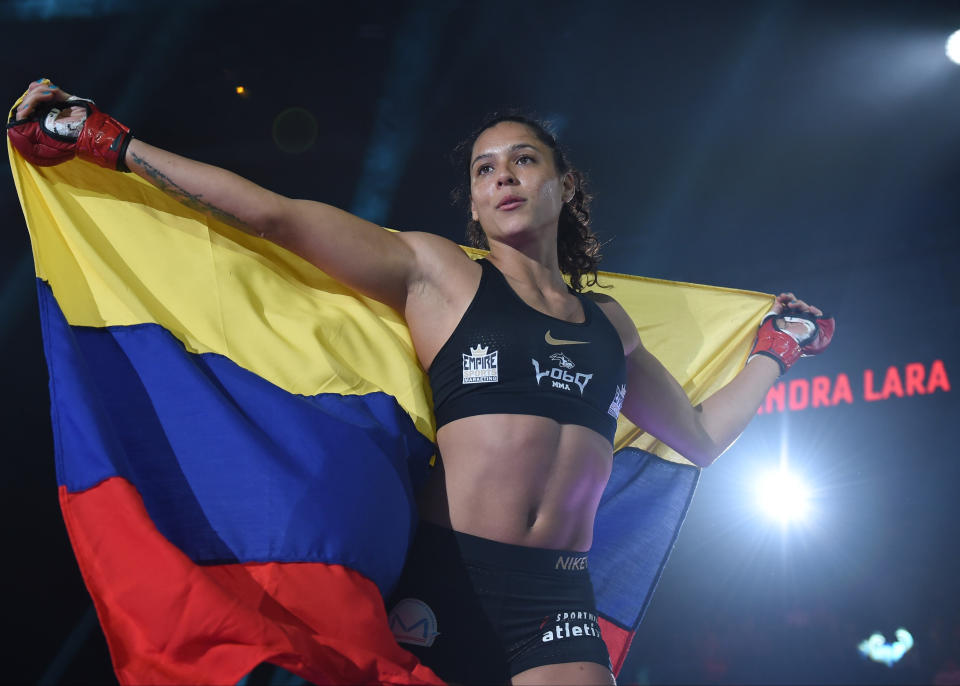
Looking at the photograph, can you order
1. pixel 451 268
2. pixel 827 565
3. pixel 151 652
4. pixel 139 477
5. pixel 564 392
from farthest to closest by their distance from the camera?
pixel 827 565
pixel 451 268
pixel 564 392
pixel 139 477
pixel 151 652

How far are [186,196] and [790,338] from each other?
6.92 ft

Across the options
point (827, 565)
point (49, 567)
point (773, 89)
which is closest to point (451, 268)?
point (49, 567)

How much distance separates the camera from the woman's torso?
5.97ft

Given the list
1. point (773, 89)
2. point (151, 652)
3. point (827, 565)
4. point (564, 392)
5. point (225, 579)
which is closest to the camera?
point (151, 652)

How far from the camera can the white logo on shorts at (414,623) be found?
175cm

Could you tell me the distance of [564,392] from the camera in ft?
6.25

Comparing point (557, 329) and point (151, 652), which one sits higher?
point (557, 329)

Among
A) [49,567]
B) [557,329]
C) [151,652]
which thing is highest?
[557,329]

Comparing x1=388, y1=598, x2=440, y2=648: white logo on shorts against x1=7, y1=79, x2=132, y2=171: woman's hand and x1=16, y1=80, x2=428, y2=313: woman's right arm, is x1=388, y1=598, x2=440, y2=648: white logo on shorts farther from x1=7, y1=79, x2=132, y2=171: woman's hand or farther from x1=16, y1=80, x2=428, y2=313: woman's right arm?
x1=7, y1=79, x2=132, y2=171: woman's hand

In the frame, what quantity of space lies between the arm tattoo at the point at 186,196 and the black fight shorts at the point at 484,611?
2.81 feet

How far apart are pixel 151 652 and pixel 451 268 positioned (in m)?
1.10

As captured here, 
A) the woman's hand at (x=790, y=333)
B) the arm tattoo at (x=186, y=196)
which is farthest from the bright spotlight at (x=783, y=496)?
the arm tattoo at (x=186, y=196)

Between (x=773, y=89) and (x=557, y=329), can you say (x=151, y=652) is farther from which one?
(x=773, y=89)

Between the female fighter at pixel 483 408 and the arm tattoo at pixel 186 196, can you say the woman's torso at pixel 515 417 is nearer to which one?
the female fighter at pixel 483 408
